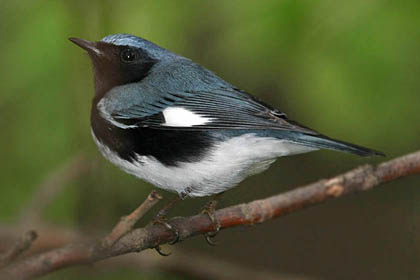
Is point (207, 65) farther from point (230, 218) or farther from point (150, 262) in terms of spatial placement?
point (230, 218)

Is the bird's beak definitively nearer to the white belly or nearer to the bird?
the bird

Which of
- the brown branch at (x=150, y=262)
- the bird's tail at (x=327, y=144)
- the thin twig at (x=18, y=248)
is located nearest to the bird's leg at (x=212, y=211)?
the bird's tail at (x=327, y=144)

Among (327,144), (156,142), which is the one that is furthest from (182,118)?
(327,144)

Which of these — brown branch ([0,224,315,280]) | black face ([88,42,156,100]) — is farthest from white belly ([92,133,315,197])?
brown branch ([0,224,315,280])

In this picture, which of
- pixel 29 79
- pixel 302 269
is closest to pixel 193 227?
pixel 29 79

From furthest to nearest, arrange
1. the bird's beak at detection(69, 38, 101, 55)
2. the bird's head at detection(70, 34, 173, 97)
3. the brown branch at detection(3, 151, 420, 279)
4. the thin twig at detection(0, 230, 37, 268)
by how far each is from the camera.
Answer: the bird's head at detection(70, 34, 173, 97)
the bird's beak at detection(69, 38, 101, 55)
the thin twig at detection(0, 230, 37, 268)
the brown branch at detection(3, 151, 420, 279)

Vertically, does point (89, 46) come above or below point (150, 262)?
above

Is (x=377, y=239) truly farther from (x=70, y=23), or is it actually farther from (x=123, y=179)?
(x=70, y=23)

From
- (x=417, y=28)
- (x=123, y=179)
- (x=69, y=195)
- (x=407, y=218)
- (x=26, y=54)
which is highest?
(x=417, y=28)
